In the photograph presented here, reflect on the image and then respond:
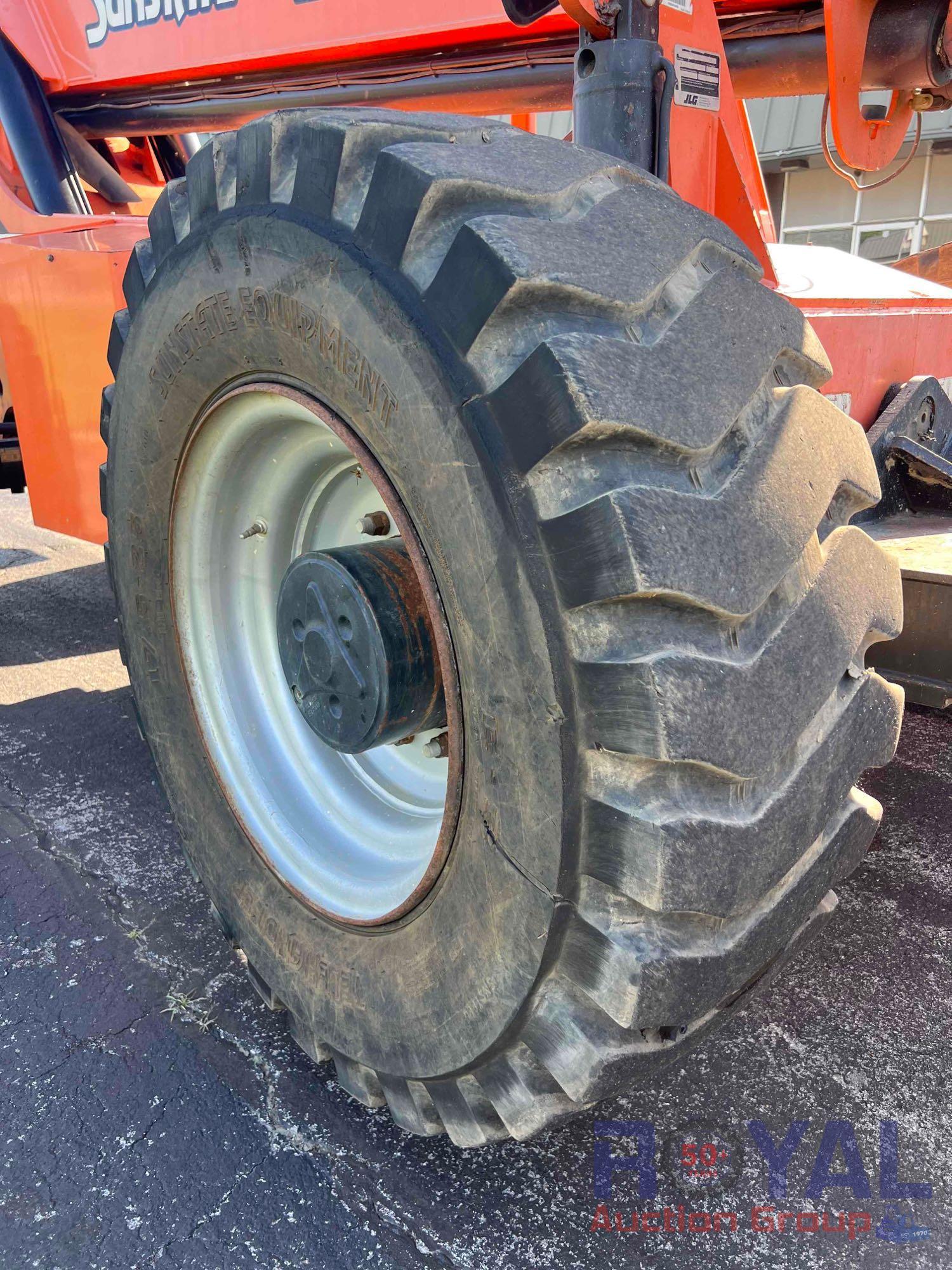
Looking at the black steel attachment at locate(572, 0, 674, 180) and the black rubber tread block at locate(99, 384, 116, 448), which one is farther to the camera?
the black rubber tread block at locate(99, 384, 116, 448)

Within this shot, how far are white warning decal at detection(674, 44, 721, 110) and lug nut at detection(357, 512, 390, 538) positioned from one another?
1.02 meters

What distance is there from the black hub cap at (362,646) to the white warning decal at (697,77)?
1139mm

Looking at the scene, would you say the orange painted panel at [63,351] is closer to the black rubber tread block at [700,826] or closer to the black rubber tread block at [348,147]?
the black rubber tread block at [348,147]

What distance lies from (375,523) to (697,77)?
3.74 feet

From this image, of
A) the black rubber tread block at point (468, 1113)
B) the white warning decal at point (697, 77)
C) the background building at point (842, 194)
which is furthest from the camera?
the background building at point (842, 194)

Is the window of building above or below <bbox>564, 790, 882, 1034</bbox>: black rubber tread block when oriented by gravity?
below

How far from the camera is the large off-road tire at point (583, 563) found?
1198mm

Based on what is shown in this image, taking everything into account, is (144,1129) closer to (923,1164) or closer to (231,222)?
(923,1164)

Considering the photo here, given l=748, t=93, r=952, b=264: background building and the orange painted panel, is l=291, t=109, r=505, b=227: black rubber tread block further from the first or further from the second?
l=748, t=93, r=952, b=264: background building

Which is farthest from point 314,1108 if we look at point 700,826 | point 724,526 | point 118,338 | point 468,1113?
point 118,338

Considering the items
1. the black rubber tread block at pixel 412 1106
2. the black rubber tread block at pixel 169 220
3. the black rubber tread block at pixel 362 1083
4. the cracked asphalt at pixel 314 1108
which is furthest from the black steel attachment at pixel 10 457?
the black rubber tread block at pixel 412 1106

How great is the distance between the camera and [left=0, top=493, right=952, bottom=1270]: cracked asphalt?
1.60 m

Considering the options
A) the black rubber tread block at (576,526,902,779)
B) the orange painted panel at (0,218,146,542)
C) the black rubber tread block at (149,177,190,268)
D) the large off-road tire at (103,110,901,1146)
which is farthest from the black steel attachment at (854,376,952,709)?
the orange painted panel at (0,218,146,542)

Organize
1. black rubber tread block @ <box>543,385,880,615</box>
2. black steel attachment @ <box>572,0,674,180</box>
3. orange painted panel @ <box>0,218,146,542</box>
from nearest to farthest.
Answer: black rubber tread block @ <box>543,385,880,615</box>
black steel attachment @ <box>572,0,674,180</box>
orange painted panel @ <box>0,218,146,542</box>
